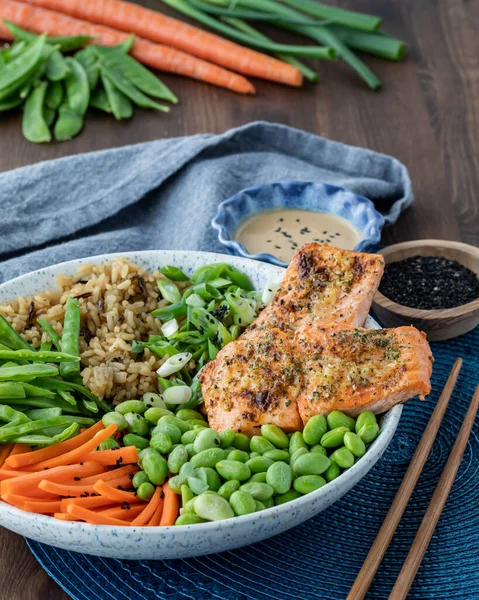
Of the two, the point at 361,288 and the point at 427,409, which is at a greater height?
the point at 361,288

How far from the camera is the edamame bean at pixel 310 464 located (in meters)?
3.07

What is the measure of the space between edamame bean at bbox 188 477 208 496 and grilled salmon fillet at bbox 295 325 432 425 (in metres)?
0.55

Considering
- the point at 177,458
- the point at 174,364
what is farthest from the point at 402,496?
the point at 174,364

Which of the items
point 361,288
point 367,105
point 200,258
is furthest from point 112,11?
point 361,288

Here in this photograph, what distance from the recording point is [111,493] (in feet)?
9.95

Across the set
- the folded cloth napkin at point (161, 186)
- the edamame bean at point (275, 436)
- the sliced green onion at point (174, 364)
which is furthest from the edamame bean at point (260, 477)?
the folded cloth napkin at point (161, 186)

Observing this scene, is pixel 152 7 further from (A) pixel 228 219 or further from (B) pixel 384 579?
(B) pixel 384 579

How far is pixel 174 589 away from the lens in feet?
10.3

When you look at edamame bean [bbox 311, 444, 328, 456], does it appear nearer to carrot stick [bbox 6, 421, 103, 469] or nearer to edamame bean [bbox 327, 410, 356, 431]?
edamame bean [bbox 327, 410, 356, 431]

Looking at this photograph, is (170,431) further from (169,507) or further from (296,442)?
(296,442)

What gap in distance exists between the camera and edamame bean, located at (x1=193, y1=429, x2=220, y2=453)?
3188 millimetres

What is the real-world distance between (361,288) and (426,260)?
1077 mm

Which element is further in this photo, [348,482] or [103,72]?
[103,72]

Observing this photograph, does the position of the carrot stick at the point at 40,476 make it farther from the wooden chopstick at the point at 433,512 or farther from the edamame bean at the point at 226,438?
the wooden chopstick at the point at 433,512
